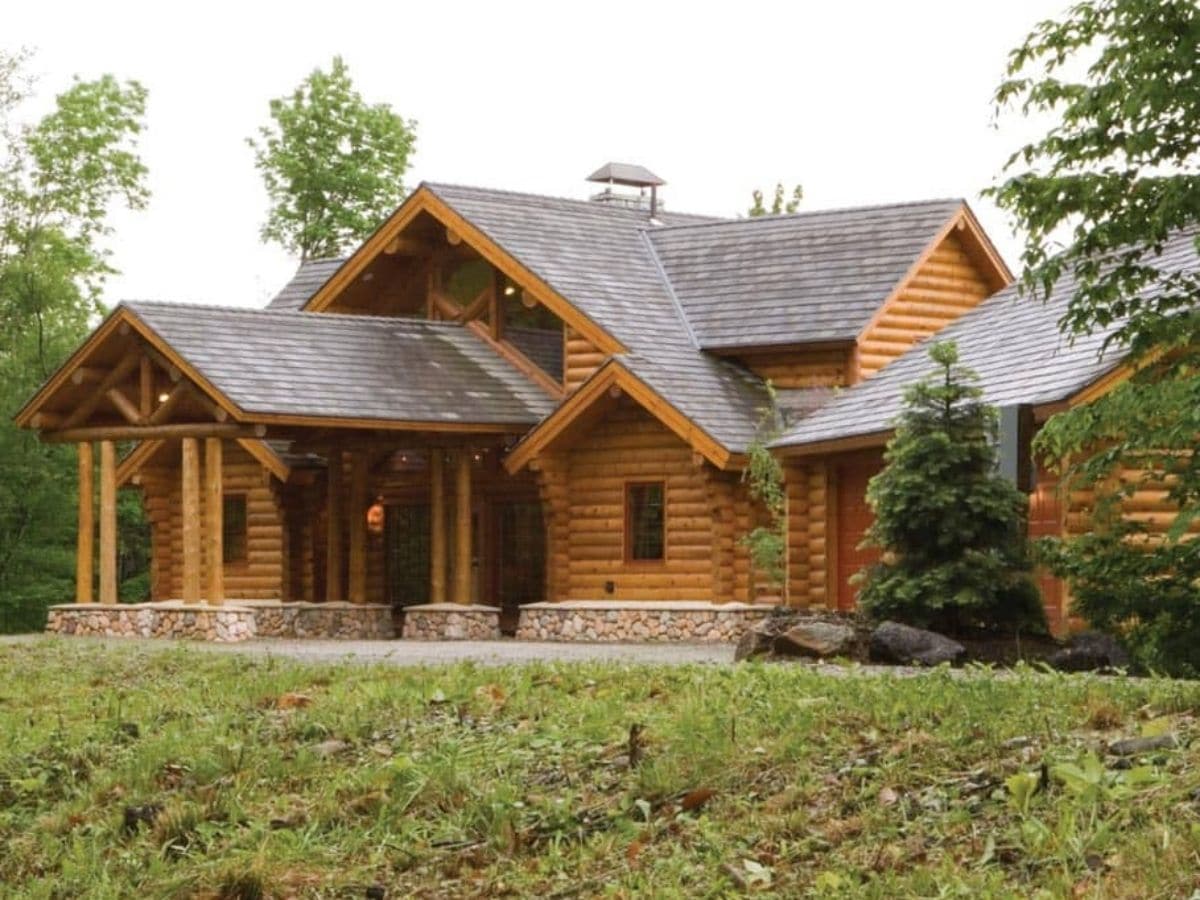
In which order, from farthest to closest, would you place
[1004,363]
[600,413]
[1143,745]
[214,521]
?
[600,413] < [214,521] < [1004,363] < [1143,745]

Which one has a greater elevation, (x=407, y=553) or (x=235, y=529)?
(x=235, y=529)

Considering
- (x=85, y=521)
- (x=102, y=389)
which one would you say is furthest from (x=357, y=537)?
(x=102, y=389)

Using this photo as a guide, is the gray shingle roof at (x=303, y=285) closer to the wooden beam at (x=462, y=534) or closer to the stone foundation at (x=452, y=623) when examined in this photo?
the wooden beam at (x=462, y=534)

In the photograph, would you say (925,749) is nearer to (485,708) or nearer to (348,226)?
(485,708)

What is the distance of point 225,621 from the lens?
93.9 feet

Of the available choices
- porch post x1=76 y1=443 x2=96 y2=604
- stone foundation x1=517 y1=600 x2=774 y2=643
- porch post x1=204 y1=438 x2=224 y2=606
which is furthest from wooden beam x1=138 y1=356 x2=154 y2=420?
stone foundation x1=517 y1=600 x2=774 y2=643

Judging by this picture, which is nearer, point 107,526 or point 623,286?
point 107,526

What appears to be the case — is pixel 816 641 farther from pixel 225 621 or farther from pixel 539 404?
pixel 539 404

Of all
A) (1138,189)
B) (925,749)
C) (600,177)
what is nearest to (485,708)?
(925,749)

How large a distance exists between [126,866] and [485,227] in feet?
71.0

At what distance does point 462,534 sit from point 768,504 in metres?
4.40

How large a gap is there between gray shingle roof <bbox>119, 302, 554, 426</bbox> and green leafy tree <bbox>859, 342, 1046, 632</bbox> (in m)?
10.3

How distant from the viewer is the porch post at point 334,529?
33406 millimetres

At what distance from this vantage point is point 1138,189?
13.7 m
